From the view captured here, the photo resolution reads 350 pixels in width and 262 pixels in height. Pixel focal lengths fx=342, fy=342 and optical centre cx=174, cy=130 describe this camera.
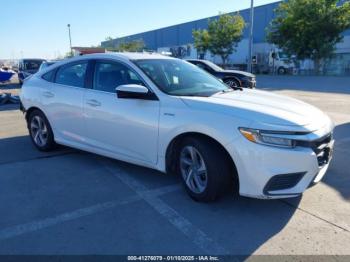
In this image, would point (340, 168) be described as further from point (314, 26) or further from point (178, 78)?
point (314, 26)

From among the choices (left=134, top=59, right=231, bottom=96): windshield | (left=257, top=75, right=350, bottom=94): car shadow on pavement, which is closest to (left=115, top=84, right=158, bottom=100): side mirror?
(left=134, top=59, right=231, bottom=96): windshield

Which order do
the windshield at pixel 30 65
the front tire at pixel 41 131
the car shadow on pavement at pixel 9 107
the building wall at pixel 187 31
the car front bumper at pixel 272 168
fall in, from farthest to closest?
the building wall at pixel 187 31 < the windshield at pixel 30 65 < the car shadow on pavement at pixel 9 107 < the front tire at pixel 41 131 < the car front bumper at pixel 272 168

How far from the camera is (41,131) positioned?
5.77 m

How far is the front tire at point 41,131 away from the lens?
5594mm

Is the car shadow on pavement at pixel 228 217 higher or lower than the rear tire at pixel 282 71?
lower

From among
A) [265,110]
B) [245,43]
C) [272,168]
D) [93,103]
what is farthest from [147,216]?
[245,43]

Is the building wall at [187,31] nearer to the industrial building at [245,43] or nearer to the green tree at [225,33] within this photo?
the industrial building at [245,43]

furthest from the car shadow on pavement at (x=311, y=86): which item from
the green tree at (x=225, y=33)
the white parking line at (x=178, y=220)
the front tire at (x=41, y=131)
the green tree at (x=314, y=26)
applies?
the green tree at (x=225, y=33)

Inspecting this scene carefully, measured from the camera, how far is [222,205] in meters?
3.72

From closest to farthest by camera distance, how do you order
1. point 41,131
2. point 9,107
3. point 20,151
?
point 41,131 → point 20,151 → point 9,107

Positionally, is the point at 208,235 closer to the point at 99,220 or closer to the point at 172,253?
the point at 172,253

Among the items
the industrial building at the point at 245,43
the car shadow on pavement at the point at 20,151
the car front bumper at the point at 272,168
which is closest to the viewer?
the car front bumper at the point at 272,168

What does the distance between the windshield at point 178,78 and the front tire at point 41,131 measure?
6.98 feet

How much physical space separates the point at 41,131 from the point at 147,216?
3.11 metres
